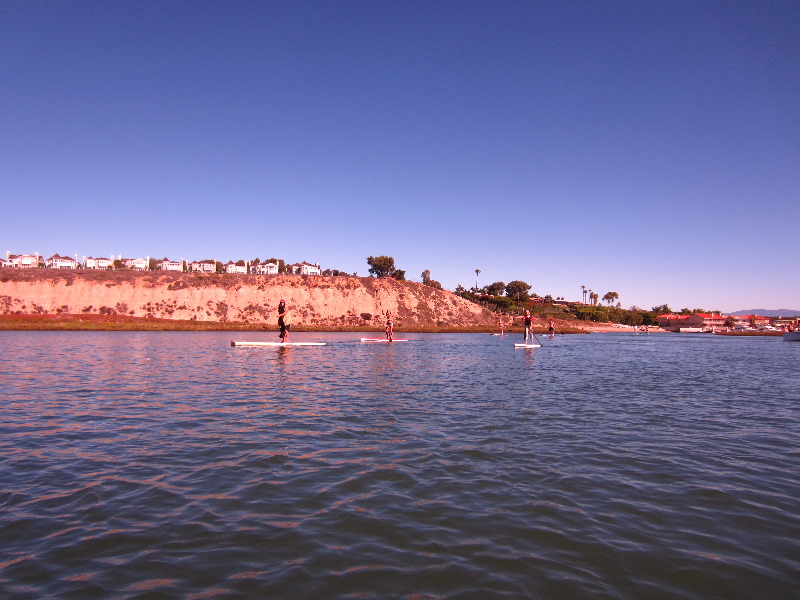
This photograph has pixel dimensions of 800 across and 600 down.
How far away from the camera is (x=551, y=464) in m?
9.34

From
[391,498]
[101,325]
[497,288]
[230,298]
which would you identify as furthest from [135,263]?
[391,498]

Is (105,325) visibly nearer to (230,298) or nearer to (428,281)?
(230,298)

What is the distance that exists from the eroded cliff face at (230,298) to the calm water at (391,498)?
87.5 metres

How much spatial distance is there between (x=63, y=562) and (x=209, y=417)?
308 inches

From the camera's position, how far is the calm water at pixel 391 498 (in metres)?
5.18

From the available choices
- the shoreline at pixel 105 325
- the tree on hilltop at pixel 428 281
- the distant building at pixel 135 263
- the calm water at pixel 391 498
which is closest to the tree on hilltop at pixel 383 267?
the tree on hilltop at pixel 428 281

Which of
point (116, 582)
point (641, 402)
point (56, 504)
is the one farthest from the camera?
point (641, 402)

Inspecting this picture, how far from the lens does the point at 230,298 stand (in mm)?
104188

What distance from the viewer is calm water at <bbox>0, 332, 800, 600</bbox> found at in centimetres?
518

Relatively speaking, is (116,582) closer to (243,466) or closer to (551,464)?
(243,466)

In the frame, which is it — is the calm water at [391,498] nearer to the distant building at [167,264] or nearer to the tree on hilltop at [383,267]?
the tree on hilltop at [383,267]

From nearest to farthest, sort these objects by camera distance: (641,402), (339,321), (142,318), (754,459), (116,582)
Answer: (116,582) < (754,459) < (641,402) < (142,318) < (339,321)

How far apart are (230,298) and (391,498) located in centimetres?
10345

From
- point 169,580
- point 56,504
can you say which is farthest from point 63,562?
point 56,504
